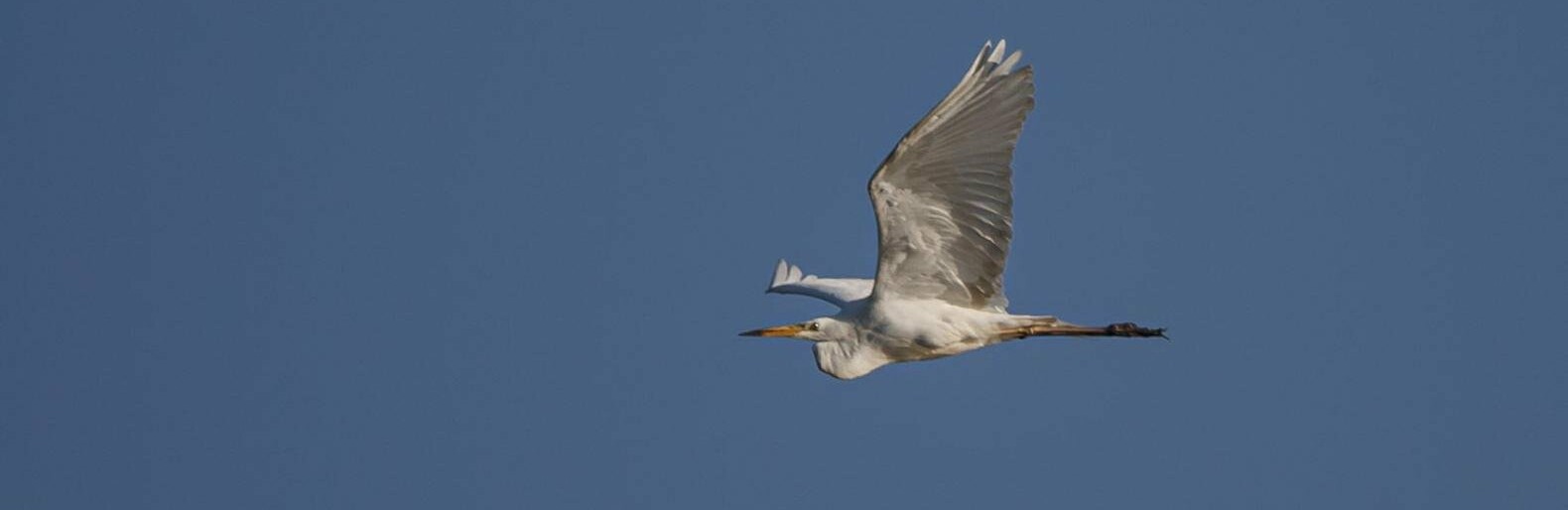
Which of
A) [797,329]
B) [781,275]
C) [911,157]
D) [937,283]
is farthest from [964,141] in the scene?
[781,275]

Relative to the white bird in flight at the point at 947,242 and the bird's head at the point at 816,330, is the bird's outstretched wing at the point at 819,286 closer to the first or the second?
the bird's head at the point at 816,330

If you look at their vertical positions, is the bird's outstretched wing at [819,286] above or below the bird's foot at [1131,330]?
above

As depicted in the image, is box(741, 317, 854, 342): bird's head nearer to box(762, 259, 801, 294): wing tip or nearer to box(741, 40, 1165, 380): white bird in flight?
box(741, 40, 1165, 380): white bird in flight

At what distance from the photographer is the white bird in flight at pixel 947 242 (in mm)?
12375

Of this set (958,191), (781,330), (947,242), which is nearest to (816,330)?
(781,330)

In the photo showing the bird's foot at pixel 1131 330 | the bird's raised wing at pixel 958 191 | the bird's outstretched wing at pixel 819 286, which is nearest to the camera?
the bird's raised wing at pixel 958 191

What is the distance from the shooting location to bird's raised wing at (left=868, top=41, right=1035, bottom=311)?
12344 millimetres

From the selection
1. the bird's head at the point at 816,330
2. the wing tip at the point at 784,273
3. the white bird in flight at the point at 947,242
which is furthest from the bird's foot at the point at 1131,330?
the wing tip at the point at 784,273

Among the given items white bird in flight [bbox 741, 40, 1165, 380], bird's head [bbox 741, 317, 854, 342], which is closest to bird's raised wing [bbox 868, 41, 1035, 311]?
white bird in flight [bbox 741, 40, 1165, 380]

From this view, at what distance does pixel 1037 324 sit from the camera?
14.1 m

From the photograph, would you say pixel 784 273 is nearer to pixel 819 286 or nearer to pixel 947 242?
pixel 819 286

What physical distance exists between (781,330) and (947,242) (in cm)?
214

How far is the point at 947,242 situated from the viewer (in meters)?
13.5

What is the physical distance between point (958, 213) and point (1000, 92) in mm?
1059
